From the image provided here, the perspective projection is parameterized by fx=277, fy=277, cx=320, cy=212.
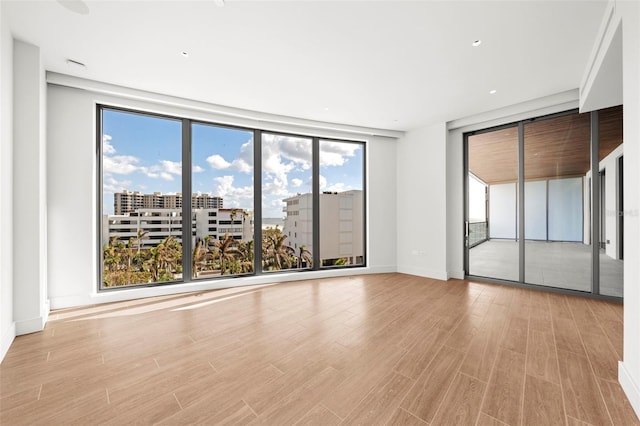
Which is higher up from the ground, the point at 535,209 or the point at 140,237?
the point at 535,209

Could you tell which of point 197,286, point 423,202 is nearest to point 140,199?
point 197,286

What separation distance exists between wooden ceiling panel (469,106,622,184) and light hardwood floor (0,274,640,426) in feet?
7.09

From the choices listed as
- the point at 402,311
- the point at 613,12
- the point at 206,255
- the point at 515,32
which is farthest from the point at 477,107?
the point at 206,255

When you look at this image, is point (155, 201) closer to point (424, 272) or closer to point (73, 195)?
point (73, 195)

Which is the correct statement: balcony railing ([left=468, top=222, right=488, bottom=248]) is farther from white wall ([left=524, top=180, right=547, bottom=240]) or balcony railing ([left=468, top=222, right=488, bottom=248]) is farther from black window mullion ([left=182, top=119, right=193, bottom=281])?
black window mullion ([left=182, top=119, right=193, bottom=281])

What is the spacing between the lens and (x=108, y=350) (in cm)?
254

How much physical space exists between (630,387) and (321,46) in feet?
12.1

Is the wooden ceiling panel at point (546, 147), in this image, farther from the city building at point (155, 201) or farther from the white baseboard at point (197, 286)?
the city building at point (155, 201)

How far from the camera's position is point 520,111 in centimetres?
445

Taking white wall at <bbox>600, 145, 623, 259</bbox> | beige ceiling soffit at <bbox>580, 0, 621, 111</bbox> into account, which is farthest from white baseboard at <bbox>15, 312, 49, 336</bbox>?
white wall at <bbox>600, 145, 623, 259</bbox>

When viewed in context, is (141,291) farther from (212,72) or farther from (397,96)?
(397,96)

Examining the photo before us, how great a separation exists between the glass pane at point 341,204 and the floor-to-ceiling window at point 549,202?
2120 mm

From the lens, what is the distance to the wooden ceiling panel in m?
4.09

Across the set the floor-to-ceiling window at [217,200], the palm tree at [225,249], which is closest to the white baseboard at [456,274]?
the floor-to-ceiling window at [217,200]
